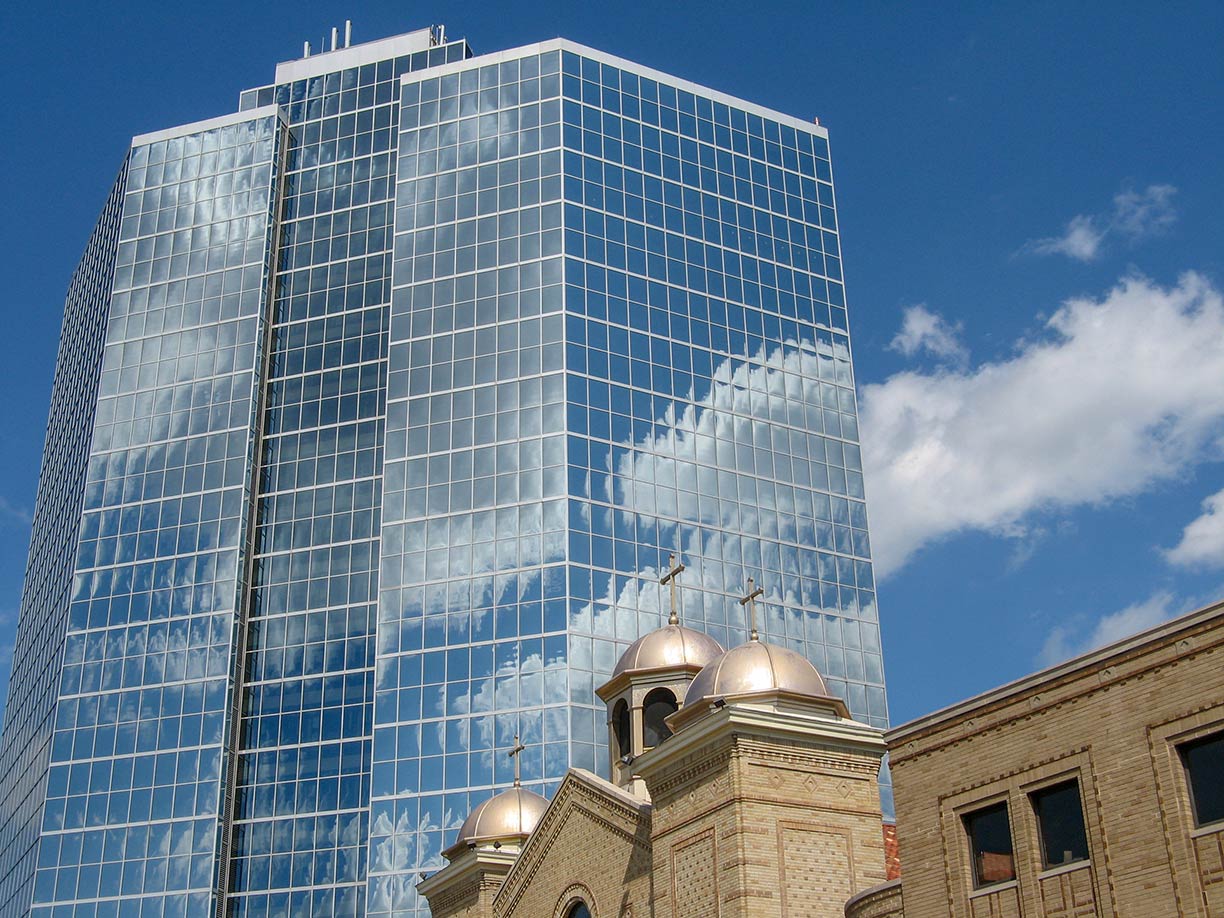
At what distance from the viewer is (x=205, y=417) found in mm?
88938

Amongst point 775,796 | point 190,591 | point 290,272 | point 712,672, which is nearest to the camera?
point 775,796

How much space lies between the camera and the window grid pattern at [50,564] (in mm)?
87625

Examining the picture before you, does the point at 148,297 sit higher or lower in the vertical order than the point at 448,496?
higher

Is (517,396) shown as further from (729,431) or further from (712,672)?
(712,672)

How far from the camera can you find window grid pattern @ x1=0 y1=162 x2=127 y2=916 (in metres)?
87.6

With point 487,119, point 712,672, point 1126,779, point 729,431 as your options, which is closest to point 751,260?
point 729,431

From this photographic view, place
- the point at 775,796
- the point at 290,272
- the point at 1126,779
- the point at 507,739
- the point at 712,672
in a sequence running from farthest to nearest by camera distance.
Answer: the point at 290,272 < the point at 507,739 < the point at 712,672 < the point at 775,796 < the point at 1126,779

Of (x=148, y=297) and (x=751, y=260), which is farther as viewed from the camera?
(x=148, y=297)

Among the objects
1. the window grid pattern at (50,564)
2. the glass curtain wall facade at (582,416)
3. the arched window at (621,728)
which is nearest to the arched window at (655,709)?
the arched window at (621,728)

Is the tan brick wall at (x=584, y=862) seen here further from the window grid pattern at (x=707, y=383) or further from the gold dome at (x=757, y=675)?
the window grid pattern at (x=707, y=383)

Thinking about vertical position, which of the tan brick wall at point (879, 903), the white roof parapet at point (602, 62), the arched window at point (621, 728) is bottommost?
the tan brick wall at point (879, 903)

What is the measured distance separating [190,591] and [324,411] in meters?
12.6

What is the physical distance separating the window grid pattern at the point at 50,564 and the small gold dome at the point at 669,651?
50109 mm

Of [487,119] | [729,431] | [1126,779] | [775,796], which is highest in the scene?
[487,119]
